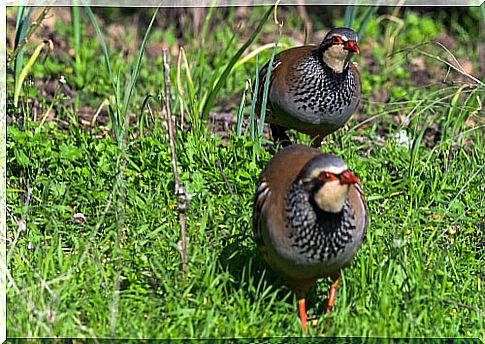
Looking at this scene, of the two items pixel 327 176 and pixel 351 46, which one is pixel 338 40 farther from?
pixel 327 176

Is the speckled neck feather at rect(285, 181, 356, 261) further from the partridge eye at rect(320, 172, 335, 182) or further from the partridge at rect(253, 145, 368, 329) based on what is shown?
the partridge eye at rect(320, 172, 335, 182)

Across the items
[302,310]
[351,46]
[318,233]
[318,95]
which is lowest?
[302,310]

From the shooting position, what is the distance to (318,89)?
17.6 feet

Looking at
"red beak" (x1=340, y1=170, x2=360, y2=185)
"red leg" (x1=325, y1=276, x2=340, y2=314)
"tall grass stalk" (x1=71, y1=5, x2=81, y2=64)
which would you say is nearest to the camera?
"red beak" (x1=340, y1=170, x2=360, y2=185)

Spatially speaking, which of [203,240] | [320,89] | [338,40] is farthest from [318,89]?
[203,240]

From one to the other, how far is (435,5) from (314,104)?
4534 millimetres

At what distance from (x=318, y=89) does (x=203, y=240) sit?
1423 millimetres

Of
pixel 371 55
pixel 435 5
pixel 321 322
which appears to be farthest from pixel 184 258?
pixel 435 5

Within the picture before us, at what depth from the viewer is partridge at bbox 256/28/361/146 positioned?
17.6 feet

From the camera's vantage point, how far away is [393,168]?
18.2ft

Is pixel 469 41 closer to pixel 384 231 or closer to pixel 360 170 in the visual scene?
pixel 360 170

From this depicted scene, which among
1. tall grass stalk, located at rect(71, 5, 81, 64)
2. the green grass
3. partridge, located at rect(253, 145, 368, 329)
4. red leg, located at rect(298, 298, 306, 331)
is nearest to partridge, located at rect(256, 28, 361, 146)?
the green grass

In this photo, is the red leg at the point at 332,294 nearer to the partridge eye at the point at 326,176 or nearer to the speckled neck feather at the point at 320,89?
the partridge eye at the point at 326,176

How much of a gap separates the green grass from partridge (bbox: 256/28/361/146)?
0.27 m
